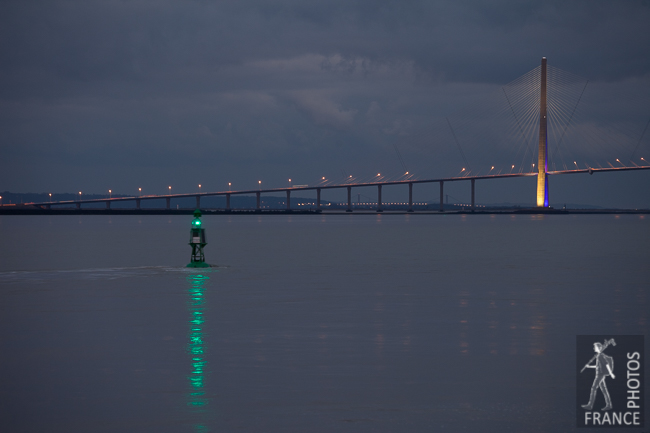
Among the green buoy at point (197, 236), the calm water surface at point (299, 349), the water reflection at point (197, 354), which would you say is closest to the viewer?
the calm water surface at point (299, 349)

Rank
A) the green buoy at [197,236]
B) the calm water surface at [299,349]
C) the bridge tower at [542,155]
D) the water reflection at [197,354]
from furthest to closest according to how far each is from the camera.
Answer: the bridge tower at [542,155]
the green buoy at [197,236]
the water reflection at [197,354]
the calm water surface at [299,349]

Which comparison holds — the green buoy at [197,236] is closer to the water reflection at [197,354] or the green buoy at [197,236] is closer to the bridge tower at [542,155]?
the water reflection at [197,354]

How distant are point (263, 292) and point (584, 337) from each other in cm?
673

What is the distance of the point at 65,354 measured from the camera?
27.1 ft

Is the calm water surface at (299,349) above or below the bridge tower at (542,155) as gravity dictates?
below

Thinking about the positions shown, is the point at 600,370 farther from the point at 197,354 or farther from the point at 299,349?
the point at 197,354

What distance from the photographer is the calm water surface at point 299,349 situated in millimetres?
5902

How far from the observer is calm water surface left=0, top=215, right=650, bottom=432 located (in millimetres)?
5902

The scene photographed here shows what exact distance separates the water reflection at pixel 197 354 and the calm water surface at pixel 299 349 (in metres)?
0.03

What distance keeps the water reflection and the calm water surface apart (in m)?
0.03

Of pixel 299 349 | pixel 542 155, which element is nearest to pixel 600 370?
pixel 299 349

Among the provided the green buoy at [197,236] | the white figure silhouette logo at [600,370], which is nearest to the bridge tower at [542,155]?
the green buoy at [197,236]

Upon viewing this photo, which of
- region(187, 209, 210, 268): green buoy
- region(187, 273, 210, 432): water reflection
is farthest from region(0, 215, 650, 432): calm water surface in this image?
region(187, 209, 210, 268): green buoy

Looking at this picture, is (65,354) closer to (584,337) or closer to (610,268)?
(584,337)
